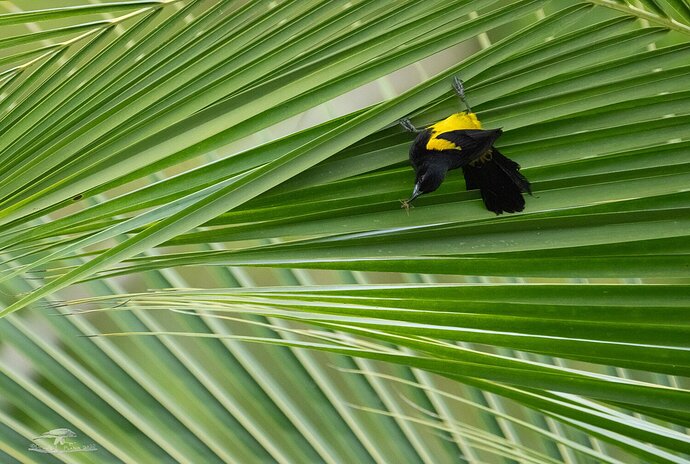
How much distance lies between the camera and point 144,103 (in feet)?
2.21

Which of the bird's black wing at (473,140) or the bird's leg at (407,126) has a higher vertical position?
the bird's leg at (407,126)

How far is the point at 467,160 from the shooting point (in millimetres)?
628

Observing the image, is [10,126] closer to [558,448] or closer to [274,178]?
[274,178]

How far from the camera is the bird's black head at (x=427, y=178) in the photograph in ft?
1.91

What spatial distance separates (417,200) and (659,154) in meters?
0.18

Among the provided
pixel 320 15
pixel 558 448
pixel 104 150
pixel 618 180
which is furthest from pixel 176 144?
pixel 558 448
